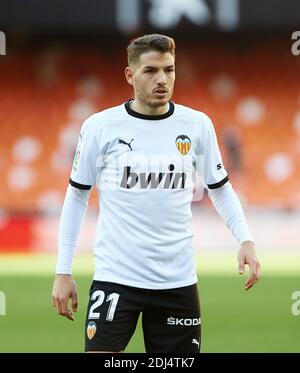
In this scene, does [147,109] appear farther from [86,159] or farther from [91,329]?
[91,329]

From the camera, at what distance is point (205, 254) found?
17141mm

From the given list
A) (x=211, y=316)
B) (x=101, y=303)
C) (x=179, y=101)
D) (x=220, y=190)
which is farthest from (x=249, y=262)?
(x=179, y=101)

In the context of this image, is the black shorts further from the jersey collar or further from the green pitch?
the green pitch

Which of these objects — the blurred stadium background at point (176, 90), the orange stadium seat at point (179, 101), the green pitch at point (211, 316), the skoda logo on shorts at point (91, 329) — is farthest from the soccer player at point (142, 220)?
the orange stadium seat at point (179, 101)

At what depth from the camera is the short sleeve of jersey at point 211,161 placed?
15.9 feet

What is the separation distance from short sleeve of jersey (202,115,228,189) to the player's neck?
8.3 inches

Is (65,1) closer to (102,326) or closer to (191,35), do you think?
(191,35)

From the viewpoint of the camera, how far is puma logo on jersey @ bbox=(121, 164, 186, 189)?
4.67m

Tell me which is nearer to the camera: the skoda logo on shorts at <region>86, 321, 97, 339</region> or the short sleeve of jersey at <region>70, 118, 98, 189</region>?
the skoda logo on shorts at <region>86, 321, 97, 339</region>

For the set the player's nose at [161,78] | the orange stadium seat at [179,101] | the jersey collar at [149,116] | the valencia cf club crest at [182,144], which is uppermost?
the orange stadium seat at [179,101]

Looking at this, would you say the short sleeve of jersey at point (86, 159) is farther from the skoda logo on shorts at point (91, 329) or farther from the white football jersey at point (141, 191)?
the skoda logo on shorts at point (91, 329)

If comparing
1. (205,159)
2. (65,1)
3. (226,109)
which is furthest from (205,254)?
(205,159)

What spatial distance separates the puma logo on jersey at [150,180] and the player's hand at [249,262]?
0.43 m

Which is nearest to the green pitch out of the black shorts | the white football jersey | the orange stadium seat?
the black shorts
